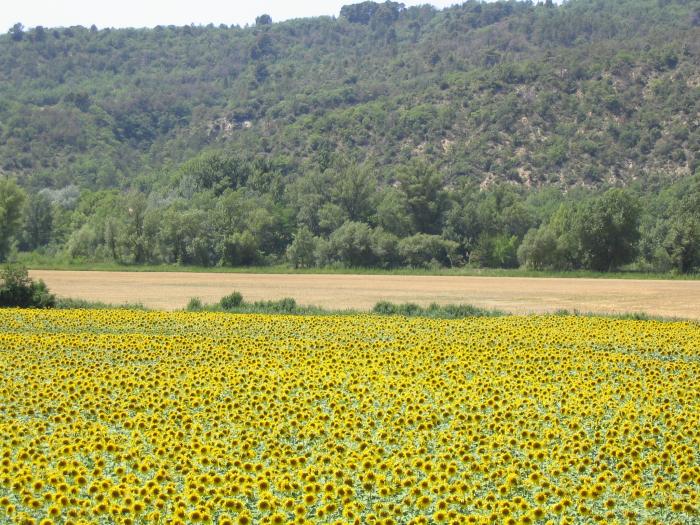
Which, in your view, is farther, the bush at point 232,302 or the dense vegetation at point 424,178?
the dense vegetation at point 424,178

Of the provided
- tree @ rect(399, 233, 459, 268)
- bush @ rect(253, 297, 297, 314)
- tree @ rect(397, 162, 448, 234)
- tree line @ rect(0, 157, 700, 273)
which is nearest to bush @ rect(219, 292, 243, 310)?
bush @ rect(253, 297, 297, 314)

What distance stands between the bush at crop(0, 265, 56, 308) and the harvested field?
20.3 feet

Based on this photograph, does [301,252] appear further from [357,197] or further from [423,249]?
[357,197]

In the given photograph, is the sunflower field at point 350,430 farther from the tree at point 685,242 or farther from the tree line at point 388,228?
the tree line at point 388,228

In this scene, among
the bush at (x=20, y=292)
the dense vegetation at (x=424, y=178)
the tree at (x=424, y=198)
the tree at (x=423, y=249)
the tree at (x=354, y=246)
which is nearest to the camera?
the bush at (x=20, y=292)

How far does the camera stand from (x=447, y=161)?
5773 inches

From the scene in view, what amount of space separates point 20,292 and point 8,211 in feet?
204

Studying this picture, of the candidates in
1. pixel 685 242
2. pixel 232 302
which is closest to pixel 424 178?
pixel 685 242

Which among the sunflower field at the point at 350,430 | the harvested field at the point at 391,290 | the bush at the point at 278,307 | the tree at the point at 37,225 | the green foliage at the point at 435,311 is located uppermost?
the tree at the point at 37,225

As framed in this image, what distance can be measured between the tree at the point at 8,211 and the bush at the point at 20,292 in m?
60.5

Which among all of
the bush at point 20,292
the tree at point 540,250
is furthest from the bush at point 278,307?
the tree at point 540,250

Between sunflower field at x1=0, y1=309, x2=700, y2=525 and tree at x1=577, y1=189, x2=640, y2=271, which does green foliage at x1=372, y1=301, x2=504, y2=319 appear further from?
tree at x1=577, y1=189, x2=640, y2=271

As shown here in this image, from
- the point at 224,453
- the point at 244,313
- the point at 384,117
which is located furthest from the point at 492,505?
the point at 384,117

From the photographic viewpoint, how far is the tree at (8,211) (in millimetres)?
99125
